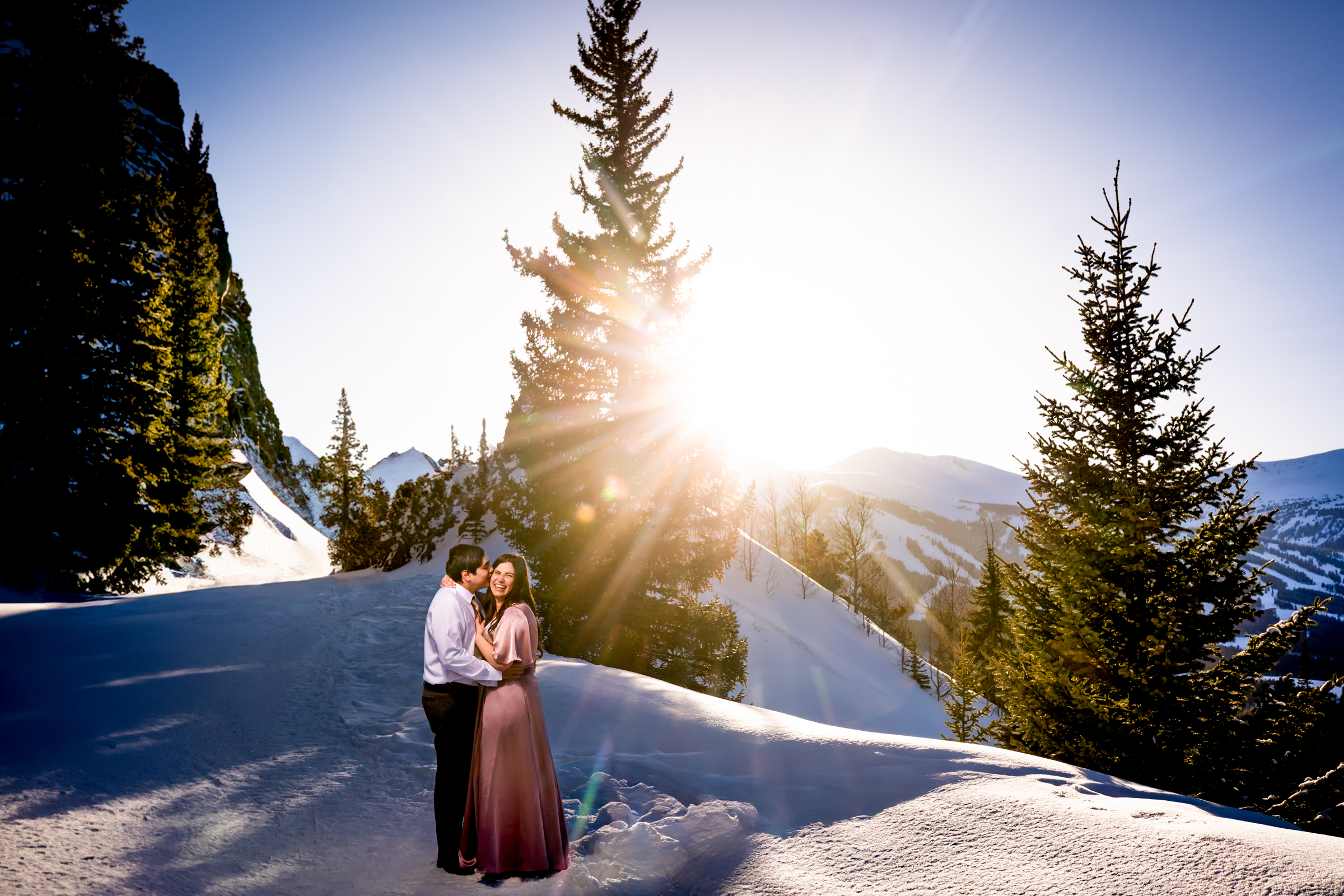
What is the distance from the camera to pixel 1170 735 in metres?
7.89

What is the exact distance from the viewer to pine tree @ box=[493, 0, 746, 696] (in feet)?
43.2

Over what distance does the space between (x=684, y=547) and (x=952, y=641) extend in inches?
1641

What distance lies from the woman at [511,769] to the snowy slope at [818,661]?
15275 mm

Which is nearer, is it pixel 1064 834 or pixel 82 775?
pixel 1064 834

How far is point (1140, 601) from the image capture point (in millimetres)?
8523

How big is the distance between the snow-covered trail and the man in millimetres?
386

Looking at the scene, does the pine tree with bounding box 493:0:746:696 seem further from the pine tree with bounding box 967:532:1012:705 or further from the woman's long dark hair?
the pine tree with bounding box 967:532:1012:705

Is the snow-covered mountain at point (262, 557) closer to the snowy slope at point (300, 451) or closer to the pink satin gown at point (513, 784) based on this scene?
the pink satin gown at point (513, 784)

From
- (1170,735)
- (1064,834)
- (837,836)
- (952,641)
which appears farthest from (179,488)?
(952,641)

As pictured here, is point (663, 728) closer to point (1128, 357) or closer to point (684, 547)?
point (684, 547)

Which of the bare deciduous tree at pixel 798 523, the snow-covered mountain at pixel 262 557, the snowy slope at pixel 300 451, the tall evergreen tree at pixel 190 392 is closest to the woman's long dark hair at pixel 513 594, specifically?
Answer: the tall evergreen tree at pixel 190 392

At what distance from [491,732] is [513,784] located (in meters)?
0.39

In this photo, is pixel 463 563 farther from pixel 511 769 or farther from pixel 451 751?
pixel 511 769

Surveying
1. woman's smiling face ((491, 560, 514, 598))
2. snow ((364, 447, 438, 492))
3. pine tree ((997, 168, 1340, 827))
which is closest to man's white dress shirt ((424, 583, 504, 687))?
woman's smiling face ((491, 560, 514, 598))
